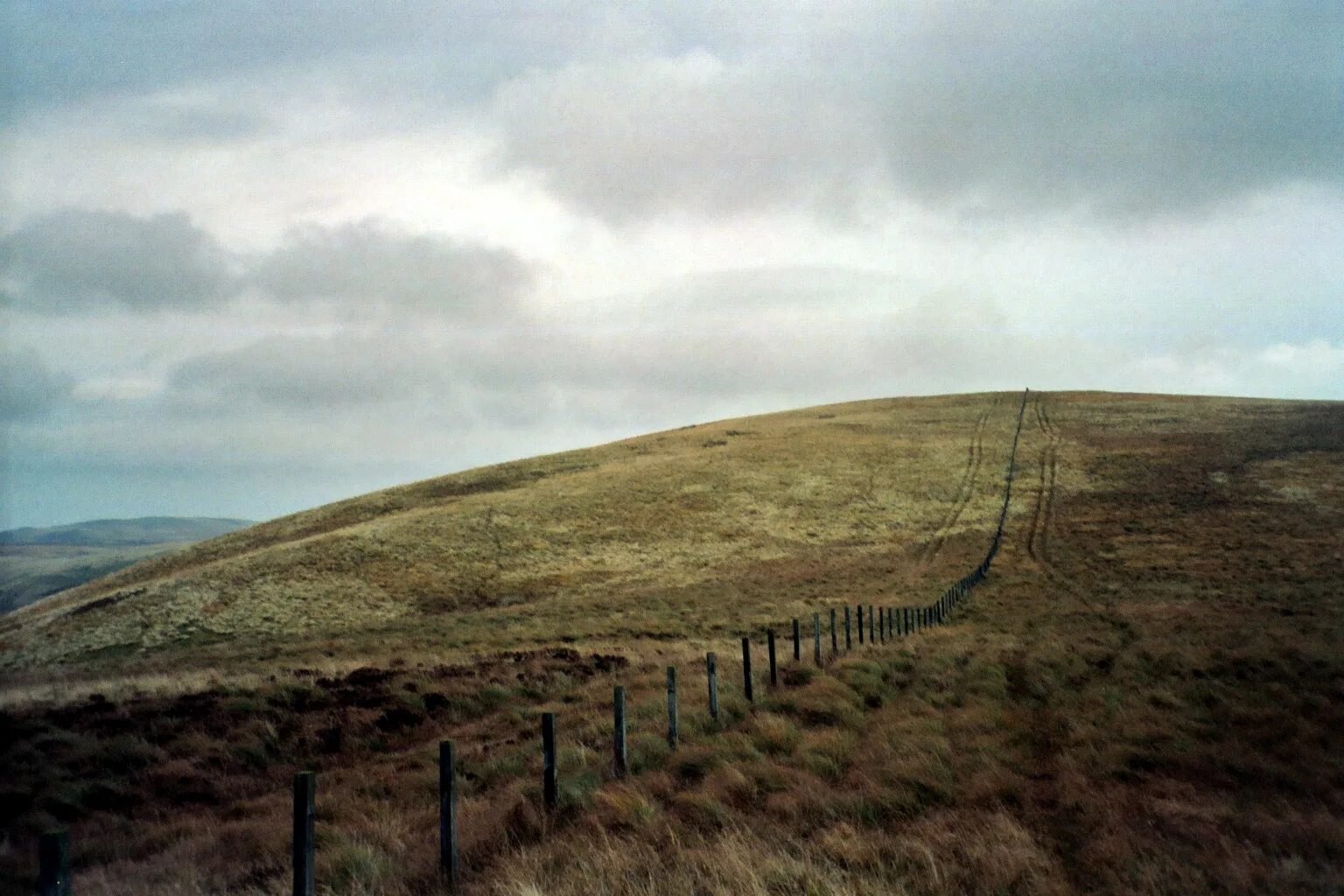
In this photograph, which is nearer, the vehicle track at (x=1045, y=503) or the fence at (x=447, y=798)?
the fence at (x=447, y=798)

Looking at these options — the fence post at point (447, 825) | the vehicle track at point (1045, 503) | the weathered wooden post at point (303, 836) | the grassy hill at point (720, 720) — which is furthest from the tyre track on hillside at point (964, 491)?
the weathered wooden post at point (303, 836)

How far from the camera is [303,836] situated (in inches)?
253

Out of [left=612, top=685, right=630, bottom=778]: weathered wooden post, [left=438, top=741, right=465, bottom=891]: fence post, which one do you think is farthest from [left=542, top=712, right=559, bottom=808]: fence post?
[left=438, top=741, right=465, bottom=891]: fence post

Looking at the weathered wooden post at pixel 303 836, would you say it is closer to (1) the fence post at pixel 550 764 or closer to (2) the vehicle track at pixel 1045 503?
(1) the fence post at pixel 550 764

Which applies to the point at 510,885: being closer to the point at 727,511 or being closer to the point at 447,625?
the point at 447,625

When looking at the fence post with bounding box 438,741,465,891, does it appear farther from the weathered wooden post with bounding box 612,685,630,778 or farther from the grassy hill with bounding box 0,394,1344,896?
the weathered wooden post with bounding box 612,685,630,778

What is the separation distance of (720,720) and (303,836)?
744 cm

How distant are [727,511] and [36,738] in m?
47.2

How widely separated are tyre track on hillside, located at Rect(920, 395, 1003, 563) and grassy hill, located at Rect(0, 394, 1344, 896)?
591 millimetres

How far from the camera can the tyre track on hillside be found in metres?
49.6

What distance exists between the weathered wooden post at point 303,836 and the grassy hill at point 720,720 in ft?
1.71

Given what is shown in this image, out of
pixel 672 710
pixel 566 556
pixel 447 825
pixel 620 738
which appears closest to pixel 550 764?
pixel 620 738

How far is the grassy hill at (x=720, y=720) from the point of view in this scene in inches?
291

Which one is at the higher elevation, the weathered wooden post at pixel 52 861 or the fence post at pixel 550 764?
the weathered wooden post at pixel 52 861
